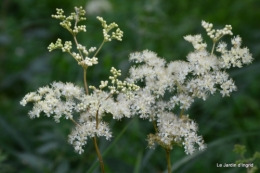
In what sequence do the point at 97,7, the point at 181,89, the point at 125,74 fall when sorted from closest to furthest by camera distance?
1. the point at 181,89
2. the point at 125,74
3. the point at 97,7

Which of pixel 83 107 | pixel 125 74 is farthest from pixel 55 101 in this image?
pixel 125 74

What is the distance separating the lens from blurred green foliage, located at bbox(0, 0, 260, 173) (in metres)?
3.08

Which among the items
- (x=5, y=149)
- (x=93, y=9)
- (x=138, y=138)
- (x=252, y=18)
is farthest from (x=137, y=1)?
(x=5, y=149)

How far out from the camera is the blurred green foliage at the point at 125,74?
3.08 meters

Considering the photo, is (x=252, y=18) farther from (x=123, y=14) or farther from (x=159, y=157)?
(x=159, y=157)

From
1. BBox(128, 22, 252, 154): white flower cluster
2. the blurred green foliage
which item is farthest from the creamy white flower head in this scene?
BBox(128, 22, 252, 154): white flower cluster

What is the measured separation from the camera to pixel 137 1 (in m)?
4.62

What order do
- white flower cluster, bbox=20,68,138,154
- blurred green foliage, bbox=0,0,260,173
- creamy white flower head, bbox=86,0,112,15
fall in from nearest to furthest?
white flower cluster, bbox=20,68,138,154 → blurred green foliage, bbox=0,0,260,173 → creamy white flower head, bbox=86,0,112,15

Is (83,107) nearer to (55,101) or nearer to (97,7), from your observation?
(55,101)

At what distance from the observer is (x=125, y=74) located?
3639 millimetres

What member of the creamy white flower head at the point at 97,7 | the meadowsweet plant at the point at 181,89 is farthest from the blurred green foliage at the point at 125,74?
the meadowsweet plant at the point at 181,89

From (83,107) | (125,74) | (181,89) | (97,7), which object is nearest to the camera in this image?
(83,107)

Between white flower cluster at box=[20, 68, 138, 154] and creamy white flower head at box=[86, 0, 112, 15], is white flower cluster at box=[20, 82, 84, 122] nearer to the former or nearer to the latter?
white flower cluster at box=[20, 68, 138, 154]

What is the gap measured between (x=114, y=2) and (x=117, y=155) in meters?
2.96
